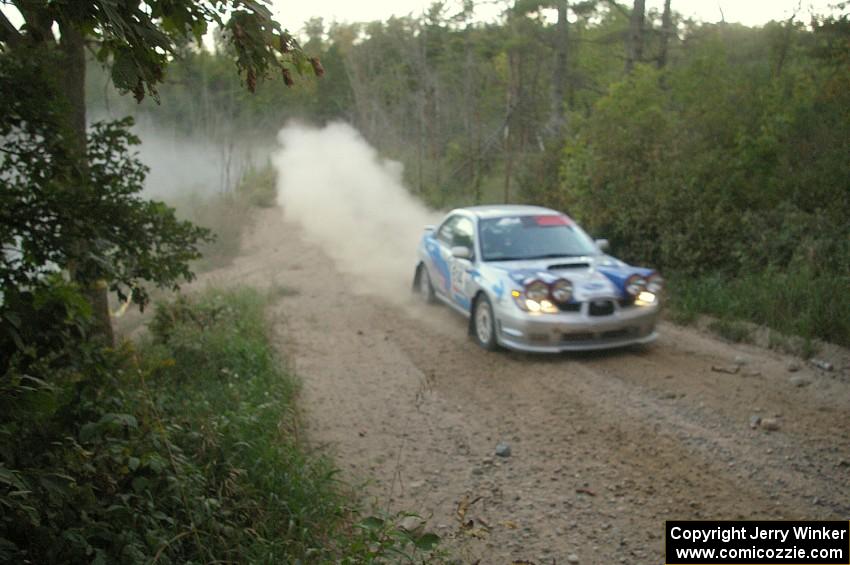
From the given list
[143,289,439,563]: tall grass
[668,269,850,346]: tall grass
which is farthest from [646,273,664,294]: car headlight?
[143,289,439,563]: tall grass

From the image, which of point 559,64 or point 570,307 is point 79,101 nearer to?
point 570,307

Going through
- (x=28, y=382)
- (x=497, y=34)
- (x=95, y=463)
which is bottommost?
(x=95, y=463)

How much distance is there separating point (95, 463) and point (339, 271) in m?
11.7

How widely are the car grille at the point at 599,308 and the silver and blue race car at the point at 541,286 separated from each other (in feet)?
0.03

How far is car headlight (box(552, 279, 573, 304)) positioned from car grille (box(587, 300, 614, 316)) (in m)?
0.24

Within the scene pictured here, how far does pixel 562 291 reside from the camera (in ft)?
26.0

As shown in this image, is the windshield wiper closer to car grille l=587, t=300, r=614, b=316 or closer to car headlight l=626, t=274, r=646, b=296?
car headlight l=626, t=274, r=646, b=296

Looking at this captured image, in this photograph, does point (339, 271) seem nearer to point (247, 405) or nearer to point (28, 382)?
point (247, 405)

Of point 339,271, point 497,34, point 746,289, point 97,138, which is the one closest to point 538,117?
point 497,34

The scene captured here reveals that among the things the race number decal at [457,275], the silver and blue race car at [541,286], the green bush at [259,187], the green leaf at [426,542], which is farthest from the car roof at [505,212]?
the green bush at [259,187]

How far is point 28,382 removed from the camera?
12.4ft

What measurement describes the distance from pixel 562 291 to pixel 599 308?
0.42 m

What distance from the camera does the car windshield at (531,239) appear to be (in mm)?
9203

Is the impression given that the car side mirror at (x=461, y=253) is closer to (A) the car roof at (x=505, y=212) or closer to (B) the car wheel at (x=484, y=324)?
(B) the car wheel at (x=484, y=324)
